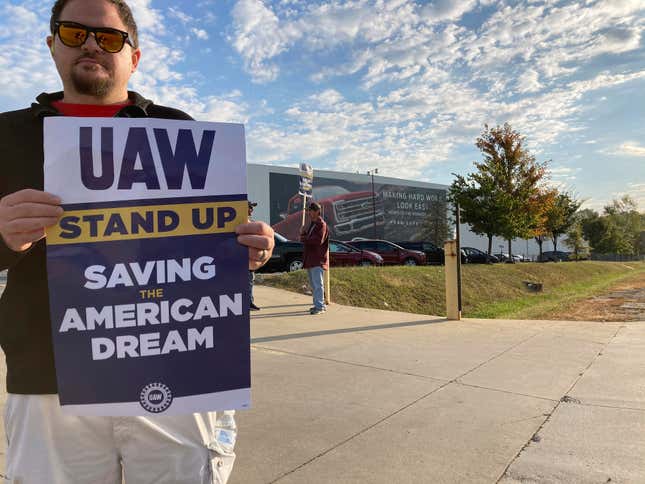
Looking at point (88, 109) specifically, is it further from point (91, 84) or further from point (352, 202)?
point (352, 202)

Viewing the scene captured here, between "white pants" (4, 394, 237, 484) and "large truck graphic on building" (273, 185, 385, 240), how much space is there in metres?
42.3

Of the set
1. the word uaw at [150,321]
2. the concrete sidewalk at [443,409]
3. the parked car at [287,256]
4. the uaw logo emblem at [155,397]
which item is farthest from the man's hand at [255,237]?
the parked car at [287,256]

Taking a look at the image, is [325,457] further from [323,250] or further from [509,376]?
[323,250]

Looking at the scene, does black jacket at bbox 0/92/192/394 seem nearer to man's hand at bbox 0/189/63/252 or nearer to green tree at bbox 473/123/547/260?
man's hand at bbox 0/189/63/252

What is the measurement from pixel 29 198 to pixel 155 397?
0.66 meters

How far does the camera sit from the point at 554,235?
46.3 metres

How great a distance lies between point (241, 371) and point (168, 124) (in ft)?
2.60

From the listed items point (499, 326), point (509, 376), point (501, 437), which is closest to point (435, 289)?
point (499, 326)

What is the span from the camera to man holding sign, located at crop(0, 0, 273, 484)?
1319 mm

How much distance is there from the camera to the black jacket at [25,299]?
1347 millimetres

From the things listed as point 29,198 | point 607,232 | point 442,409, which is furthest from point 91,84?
point 607,232

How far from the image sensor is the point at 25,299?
136 cm

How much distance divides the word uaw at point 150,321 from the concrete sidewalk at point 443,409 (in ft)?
4.32

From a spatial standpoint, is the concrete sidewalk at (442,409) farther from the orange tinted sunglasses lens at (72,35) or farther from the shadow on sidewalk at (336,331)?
the orange tinted sunglasses lens at (72,35)
